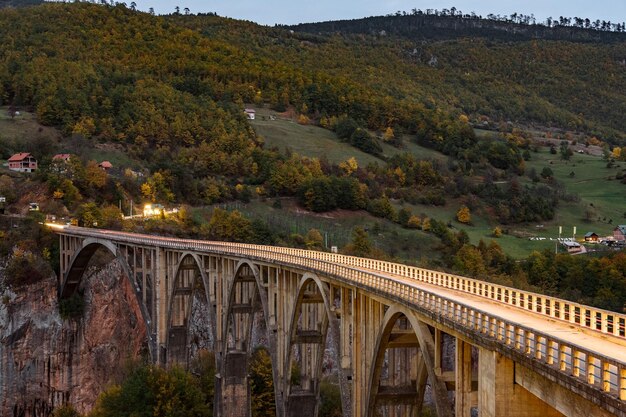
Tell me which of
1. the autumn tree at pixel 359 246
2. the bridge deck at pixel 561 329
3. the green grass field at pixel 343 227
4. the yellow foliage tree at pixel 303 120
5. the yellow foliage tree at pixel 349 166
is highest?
the bridge deck at pixel 561 329

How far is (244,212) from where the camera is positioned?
11950cm

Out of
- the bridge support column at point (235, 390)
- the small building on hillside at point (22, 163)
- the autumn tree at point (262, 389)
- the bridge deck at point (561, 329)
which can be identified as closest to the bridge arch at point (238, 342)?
the bridge support column at point (235, 390)

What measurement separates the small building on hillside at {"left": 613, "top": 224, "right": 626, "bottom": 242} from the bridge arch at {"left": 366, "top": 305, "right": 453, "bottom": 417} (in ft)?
291

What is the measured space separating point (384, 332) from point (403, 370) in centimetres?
946

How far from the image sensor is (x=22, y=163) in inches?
4444

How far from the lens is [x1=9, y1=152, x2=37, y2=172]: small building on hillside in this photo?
11231 centimetres

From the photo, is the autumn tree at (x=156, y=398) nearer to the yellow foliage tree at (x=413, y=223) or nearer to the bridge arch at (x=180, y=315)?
the bridge arch at (x=180, y=315)

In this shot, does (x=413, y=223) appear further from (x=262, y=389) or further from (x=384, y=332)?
(x=384, y=332)

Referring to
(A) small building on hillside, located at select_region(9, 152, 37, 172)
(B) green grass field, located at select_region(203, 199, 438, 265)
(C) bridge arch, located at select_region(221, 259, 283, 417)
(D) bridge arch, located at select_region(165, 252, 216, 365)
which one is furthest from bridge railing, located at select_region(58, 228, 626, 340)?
(A) small building on hillside, located at select_region(9, 152, 37, 172)

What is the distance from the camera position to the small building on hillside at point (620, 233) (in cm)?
11962

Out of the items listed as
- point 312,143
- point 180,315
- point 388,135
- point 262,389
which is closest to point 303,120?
point 312,143

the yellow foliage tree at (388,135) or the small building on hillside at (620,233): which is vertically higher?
the yellow foliage tree at (388,135)

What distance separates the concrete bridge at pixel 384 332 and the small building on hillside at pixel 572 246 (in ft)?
139

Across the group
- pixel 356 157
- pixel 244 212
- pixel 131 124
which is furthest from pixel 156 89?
pixel 244 212
